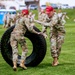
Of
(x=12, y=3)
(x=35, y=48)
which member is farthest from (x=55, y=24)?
(x=12, y=3)

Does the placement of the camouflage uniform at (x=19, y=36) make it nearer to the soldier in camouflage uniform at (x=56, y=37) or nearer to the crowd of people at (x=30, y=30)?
the crowd of people at (x=30, y=30)

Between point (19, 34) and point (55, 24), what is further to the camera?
point (55, 24)

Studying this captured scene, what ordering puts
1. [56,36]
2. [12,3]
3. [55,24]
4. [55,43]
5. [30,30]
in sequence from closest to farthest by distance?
[30,30] → [55,24] → [55,43] → [56,36] → [12,3]

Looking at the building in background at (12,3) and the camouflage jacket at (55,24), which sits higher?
the camouflage jacket at (55,24)

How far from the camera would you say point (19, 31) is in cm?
1284

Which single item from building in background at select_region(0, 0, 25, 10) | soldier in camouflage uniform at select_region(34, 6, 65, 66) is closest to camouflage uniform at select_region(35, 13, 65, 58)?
soldier in camouflage uniform at select_region(34, 6, 65, 66)

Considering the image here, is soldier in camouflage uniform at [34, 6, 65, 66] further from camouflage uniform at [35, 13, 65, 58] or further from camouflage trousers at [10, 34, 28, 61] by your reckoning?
camouflage trousers at [10, 34, 28, 61]

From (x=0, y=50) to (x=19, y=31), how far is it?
1.38m

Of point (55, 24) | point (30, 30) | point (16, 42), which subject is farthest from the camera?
point (55, 24)

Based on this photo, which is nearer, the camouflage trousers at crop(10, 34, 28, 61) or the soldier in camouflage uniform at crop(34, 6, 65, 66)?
the camouflage trousers at crop(10, 34, 28, 61)

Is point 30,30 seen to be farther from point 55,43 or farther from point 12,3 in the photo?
point 12,3

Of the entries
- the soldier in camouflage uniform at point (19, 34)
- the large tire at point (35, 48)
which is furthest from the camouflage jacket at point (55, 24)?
the soldier in camouflage uniform at point (19, 34)

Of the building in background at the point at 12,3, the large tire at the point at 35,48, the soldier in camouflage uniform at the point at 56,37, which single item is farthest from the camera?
the building in background at the point at 12,3

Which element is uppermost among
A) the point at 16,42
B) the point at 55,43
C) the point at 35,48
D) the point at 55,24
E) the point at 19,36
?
the point at 55,24
